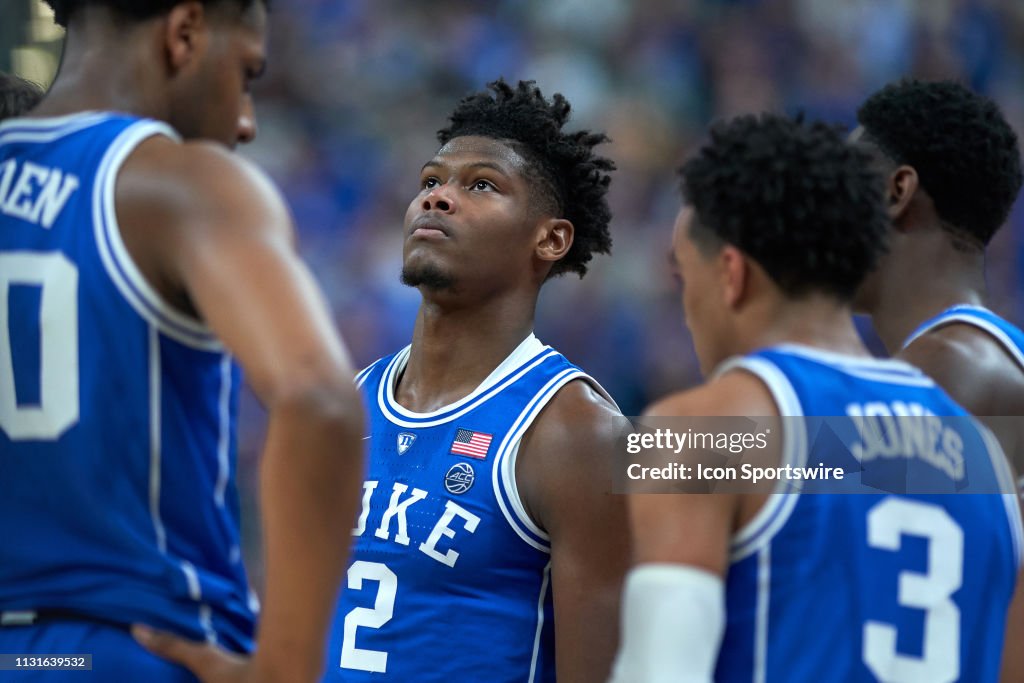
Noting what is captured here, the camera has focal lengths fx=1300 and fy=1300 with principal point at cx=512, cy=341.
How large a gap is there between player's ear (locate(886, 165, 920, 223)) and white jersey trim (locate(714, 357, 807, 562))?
1696 millimetres

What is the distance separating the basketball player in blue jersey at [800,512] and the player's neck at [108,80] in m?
1.10

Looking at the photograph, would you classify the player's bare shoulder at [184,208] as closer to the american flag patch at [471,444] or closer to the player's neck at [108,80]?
the player's neck at [108,80]

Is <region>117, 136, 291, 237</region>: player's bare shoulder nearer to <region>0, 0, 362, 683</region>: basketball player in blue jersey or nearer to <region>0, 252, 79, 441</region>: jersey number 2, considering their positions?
<region>0, 0, 362, 683</region>: basketball player in blue jersey

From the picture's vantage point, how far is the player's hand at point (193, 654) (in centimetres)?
214

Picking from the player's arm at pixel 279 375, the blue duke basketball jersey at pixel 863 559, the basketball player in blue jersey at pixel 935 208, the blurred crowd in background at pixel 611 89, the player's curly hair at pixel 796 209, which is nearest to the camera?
the player's arm at pixel 279 375

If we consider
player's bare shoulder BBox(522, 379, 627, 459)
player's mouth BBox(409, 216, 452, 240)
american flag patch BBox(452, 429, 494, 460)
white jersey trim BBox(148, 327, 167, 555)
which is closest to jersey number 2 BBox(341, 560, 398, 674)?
american flag patch BBox(452, 429, 494, 460)

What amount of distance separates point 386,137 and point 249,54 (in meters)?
6.65

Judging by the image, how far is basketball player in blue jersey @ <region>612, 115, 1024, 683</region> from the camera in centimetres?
233

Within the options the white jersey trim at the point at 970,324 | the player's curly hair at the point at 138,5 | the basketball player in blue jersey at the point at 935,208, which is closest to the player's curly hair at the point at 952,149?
the basketball player in blue jersey at the point at 935,208

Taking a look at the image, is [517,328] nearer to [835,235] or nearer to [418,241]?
[418,241]

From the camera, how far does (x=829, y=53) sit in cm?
938

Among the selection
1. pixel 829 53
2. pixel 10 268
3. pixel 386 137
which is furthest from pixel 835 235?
pixel 829 53

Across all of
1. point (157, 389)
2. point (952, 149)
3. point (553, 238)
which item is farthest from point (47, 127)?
point (952, 149)

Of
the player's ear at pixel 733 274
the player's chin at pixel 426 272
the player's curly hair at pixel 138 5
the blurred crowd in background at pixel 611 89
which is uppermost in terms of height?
the blurred crowd in background at pixel 611 89
